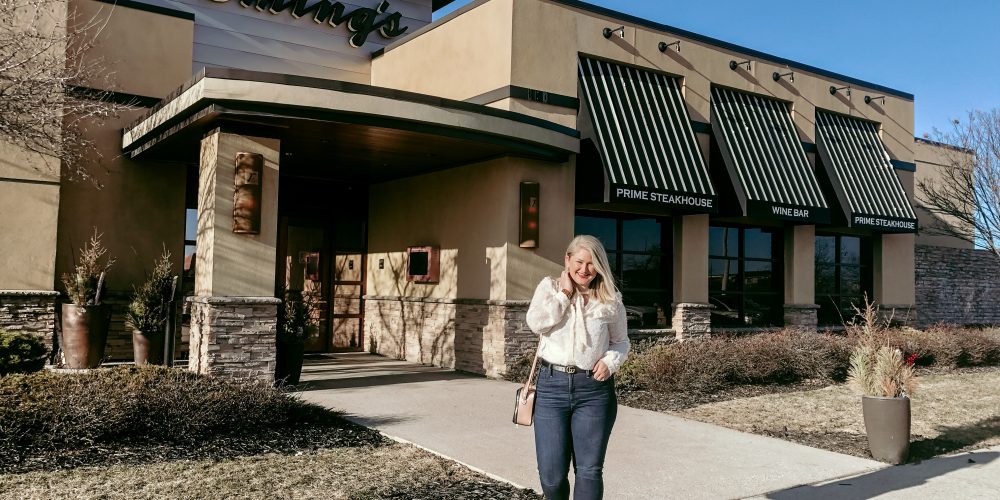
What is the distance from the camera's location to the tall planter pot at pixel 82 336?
440 inches

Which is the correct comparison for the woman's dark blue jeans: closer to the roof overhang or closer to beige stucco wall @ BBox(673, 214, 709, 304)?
the roof overhang

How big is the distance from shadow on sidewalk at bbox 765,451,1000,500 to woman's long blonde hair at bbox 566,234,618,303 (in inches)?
110

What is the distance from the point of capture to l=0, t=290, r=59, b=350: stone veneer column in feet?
39.9

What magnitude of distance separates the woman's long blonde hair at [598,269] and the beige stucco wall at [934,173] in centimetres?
2169

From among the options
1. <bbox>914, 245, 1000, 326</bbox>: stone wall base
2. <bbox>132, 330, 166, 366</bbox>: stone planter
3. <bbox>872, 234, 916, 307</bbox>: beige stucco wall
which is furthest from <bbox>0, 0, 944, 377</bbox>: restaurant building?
<bbox>914, 245, 1000, 326</bbox>: stone wall base

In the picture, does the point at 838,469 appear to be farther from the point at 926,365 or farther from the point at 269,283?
the point at 926,365

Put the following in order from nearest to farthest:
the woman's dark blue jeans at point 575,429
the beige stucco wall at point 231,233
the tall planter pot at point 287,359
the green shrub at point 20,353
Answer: the woman's dark blue jeans at point 575,429 → the green shrub at point 20,353 → the beige stucco wall at point 231,233 → the tall planter pot at point 287,359

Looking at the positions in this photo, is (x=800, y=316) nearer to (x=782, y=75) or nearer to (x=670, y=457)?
(x=782, y=75)

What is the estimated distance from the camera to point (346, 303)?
16.5m

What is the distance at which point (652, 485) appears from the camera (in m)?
6.60

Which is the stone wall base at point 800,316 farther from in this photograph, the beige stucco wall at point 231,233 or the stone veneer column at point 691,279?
the beige stucco wall at point 231,233

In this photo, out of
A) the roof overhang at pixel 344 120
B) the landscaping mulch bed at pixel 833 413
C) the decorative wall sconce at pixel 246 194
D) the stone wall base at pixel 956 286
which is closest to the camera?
the landscaping mulch bed at pixel 833 413

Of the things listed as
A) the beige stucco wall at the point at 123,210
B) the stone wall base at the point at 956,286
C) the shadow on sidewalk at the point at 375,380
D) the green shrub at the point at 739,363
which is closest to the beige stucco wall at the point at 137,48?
the beige stucco wall at the point at 123,210

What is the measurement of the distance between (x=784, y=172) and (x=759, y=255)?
207 cm
